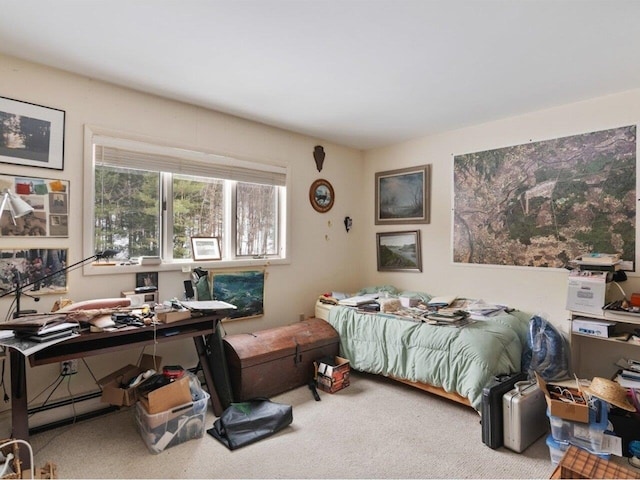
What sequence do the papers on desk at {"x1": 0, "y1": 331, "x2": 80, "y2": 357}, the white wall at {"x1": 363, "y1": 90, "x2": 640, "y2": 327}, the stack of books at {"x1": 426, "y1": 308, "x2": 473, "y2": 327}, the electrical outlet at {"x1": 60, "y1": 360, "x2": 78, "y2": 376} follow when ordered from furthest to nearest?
1. the white wall at {"x1": 363, "y1": 90, "x2": 640, "y2": 327}
2. the stack of books at {"x1": 426, "y1": 308, "x2": 473, "y2": 327}
3. the electrical outlet at {"x1": 60, "y1": 360, "x2": 78, "y2": 376}
4. the papers on desk at {"x1": 0, "y1": 331, "x2": 80, "y2": 357}

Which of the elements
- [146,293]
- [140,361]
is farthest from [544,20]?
[140,361]

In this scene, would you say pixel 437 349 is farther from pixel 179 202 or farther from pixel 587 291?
pixel 179 202

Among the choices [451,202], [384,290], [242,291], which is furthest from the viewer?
[384,290]

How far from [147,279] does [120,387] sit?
2.73ft

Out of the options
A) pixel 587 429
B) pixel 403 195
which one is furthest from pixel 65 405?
pixel 403 195

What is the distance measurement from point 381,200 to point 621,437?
303 centimetres

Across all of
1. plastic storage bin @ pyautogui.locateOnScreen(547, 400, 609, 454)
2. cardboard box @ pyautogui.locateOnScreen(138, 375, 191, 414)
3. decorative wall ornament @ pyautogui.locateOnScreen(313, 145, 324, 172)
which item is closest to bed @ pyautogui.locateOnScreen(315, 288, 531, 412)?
plastic storage bin @ pyautogui.locateOnScreen(547, 400, 609, 454)

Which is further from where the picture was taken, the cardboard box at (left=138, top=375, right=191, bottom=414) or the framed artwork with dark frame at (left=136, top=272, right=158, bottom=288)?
the framed artwork with dark frame at (left=136, top=272, right=158, bottom=288)

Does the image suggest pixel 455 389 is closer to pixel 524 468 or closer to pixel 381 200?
pixel 524 468

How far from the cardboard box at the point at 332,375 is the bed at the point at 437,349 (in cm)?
19

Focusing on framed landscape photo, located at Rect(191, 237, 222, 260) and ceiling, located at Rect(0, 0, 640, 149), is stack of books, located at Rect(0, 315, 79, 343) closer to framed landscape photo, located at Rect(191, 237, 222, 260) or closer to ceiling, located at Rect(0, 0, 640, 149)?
framed landscape photo, located at Rect(191, 237, 222, 260)

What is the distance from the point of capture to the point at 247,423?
2.30 metres

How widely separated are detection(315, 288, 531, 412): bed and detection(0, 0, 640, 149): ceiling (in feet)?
6.11

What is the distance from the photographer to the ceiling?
182 centimetres
